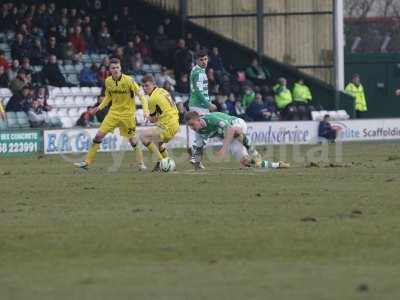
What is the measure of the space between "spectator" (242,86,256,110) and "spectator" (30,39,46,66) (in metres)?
6.86

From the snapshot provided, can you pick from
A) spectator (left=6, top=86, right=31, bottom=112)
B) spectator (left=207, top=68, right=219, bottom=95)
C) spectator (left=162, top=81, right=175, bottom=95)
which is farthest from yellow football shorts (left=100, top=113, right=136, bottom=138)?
spectator (left=207, top=68, right=219, bottom=95)

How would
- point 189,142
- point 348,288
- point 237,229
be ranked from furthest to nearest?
1. point 189,142
2. point 237,229
3. point 348,288

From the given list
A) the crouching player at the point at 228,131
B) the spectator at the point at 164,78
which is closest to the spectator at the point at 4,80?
the spectator at the point at 164,78

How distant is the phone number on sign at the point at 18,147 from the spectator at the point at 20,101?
7.37ft

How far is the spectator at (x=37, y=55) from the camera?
124 feet

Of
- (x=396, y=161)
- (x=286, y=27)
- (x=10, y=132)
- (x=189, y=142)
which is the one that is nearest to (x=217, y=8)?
(x=286, y=27)

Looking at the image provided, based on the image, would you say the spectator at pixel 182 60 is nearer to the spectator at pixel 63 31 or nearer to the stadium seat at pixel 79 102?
the spectator at pixel 63 31

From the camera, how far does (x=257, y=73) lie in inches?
1729

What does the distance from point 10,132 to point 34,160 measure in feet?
9.73

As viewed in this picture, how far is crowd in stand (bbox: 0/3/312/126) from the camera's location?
1443 inches

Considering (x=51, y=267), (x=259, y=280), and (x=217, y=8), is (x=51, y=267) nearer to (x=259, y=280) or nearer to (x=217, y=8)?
(x=259, y=280)

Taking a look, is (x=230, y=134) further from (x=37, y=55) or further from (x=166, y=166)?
(x=37, y=55)

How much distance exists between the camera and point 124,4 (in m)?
44.7

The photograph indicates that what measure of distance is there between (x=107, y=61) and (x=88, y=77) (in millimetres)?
745
